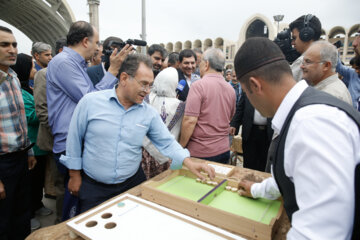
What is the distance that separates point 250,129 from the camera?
3203 millimetres

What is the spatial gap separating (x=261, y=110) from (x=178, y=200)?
2.13 ft

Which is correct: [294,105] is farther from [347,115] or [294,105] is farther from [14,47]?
[14,47]

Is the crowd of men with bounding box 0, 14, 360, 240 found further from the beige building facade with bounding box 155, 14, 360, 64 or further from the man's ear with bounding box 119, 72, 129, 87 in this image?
the beige building facade with bounding box 155, 14, 360, 64

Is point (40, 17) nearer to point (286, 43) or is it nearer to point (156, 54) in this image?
point (156, 54)

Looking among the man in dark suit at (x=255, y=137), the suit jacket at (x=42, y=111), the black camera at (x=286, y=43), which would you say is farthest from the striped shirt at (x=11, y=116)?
the black camera at (x=286, y=43)

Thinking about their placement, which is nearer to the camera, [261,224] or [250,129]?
[261,224]

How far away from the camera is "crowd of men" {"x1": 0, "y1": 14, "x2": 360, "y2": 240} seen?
67cm

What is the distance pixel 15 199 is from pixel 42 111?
0.93m

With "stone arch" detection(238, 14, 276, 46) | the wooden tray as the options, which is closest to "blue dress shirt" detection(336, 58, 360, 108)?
the wooden tray

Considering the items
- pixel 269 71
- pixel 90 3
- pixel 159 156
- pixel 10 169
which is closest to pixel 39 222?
pixel 10 169

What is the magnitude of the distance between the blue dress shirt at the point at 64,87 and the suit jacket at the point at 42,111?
1.74ft

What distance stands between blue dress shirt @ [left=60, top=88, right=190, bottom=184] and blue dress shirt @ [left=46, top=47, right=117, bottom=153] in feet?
1.34

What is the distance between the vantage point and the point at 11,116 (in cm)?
199

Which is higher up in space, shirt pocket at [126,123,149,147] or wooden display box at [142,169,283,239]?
shirt pocket at [126,123,149,147]
